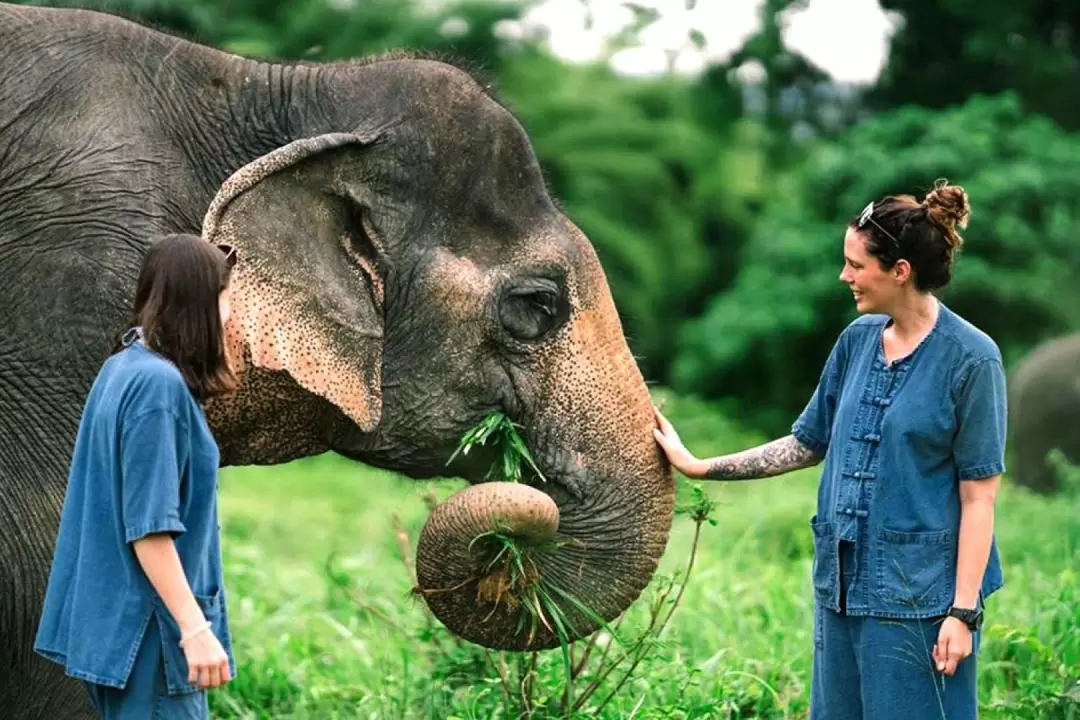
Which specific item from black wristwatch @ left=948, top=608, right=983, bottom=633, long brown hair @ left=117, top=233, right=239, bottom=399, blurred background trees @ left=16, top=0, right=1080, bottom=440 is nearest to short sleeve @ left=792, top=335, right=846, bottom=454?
Answer: black wristwatch @ left=948, top=608, right=983, bottom=633

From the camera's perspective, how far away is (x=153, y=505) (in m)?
2.91

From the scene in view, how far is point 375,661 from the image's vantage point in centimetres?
510

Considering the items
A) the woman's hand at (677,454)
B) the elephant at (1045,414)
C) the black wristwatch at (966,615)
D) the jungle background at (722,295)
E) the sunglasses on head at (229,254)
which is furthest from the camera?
the elephant at (1045,414)

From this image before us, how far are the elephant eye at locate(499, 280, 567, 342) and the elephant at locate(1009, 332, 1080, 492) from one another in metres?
5.82

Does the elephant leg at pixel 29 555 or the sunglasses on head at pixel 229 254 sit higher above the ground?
the sunglasses on head at pixel 229 254

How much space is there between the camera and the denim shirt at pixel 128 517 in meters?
2.92

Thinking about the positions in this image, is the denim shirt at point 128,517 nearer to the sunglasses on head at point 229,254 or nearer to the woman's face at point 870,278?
the sunglasses on head at point 229,254

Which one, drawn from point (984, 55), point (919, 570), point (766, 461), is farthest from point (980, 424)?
point (984, 55)

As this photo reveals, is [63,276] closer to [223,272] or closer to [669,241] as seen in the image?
[223,272]

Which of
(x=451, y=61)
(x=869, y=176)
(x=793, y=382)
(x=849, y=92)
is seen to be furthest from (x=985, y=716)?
(x=849, y=92)

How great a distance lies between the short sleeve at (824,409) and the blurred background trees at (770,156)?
681cm

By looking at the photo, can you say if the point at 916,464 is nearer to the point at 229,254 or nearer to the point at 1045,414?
the point at 229,254

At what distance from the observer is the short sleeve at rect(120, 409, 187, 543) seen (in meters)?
2.91

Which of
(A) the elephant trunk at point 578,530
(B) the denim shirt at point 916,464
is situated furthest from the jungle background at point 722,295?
(B) the denim shirt at point 916,464
